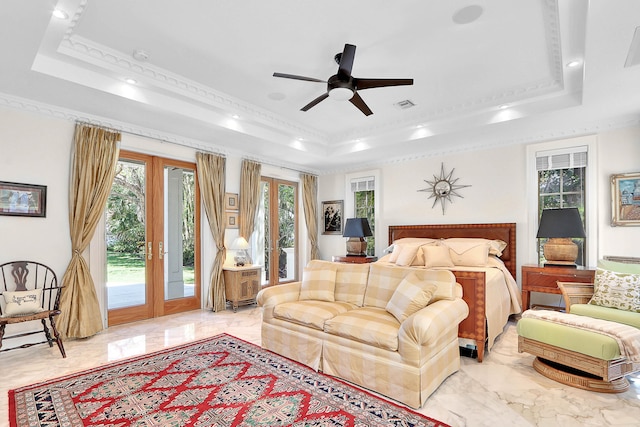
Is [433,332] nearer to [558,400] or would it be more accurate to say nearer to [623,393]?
[558,400]

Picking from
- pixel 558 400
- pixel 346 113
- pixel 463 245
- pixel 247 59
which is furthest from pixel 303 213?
pixel 558 400

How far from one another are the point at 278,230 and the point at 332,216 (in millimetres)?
1302

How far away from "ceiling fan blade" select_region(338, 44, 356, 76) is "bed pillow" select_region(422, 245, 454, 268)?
2915 mm

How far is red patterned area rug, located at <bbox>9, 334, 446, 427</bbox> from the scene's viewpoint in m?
2.26

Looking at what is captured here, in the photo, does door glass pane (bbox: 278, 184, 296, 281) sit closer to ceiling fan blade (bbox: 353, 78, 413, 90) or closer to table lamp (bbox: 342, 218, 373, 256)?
table lamp (bbox: 342, 218, 373, 256)

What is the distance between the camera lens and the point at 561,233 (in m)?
4.20

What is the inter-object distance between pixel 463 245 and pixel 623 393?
2458 mm

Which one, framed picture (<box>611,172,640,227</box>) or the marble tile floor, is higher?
framed picture (<box>611,172,640,227</box>)

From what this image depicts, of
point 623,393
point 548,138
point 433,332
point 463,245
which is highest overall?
point 548,138

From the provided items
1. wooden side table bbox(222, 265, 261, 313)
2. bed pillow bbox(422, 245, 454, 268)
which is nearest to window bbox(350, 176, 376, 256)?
bed pillow bbox(422, 245, 454, 268)

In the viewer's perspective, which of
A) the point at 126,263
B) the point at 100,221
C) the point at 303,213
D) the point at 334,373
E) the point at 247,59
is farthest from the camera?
the point at 303,213

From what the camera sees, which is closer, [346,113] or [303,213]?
[346,113]

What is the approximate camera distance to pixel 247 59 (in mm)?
3410

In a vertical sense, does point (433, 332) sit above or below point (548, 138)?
below
